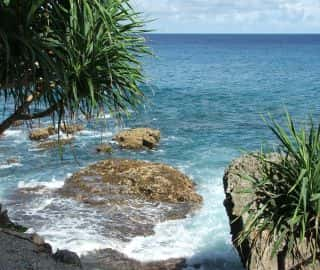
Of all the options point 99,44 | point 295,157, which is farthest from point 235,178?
point 99,44

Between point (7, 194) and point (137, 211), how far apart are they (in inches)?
217

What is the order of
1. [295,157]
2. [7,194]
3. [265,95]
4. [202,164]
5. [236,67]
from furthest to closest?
[236,67]
[265,95]
[202,164]
[7,194]
[295,157]

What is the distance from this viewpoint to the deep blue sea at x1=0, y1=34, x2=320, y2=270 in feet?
55.3

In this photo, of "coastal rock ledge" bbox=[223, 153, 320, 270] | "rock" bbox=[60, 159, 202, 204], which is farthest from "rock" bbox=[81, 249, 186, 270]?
"rock" bbox=[60, 159, 202, 204]

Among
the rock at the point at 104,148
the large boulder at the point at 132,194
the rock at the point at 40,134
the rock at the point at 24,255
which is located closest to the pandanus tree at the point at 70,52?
the rock at the point at 24,255

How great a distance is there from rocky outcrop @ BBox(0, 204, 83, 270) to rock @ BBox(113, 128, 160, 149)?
16.0m

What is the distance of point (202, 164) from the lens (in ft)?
88.3

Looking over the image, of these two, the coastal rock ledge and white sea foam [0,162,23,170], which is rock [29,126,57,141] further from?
the coastal rock ledge

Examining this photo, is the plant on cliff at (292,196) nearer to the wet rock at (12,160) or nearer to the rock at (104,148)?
the rock at (104,148)

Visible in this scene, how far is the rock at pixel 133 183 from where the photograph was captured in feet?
68.8

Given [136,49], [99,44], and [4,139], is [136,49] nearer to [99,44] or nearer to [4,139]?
[99,44]

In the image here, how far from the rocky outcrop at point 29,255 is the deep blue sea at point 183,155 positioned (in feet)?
7.31

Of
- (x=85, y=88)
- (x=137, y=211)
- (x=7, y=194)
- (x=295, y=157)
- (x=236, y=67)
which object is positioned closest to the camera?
(x=295, y=157)

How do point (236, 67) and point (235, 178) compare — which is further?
point (236, 67)
